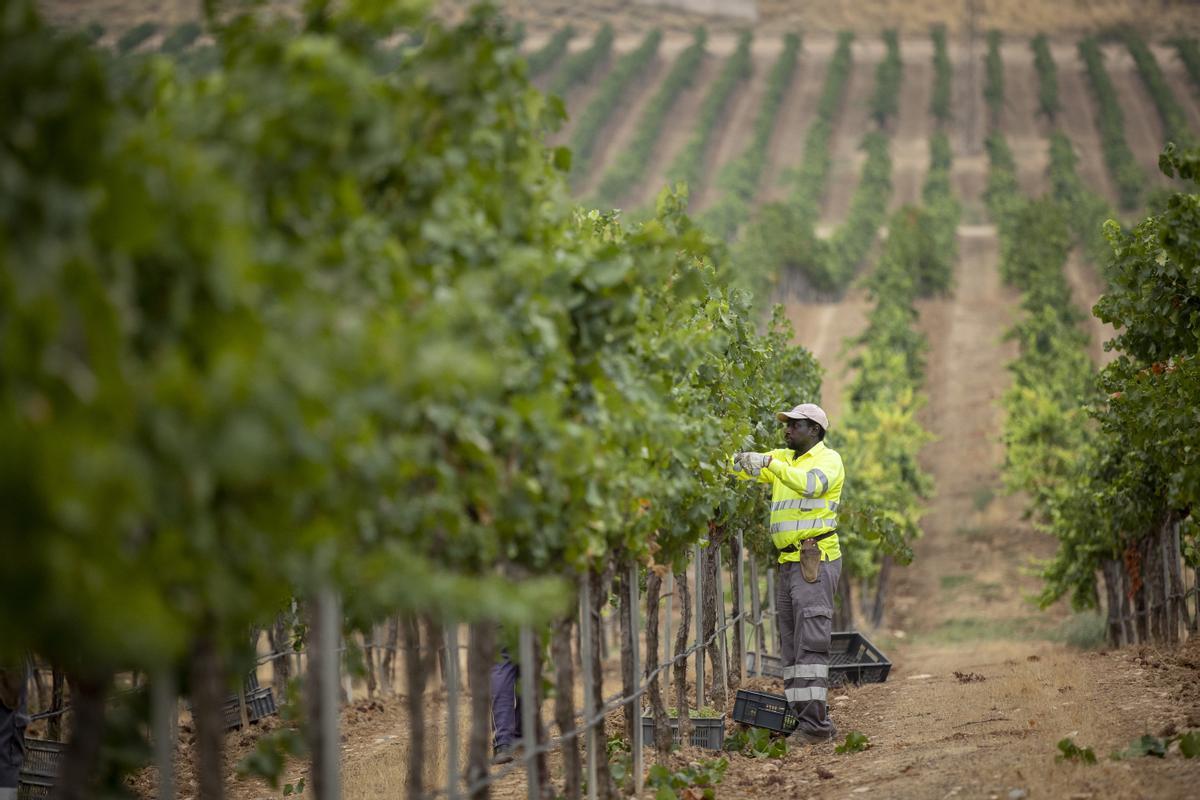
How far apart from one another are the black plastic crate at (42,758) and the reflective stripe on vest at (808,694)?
187 inches

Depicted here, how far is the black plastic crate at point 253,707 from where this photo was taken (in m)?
11.5

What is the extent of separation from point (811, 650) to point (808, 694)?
0.30 meters

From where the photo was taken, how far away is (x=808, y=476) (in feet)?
29.2

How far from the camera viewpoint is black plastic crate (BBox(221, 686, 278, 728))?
1145 cm

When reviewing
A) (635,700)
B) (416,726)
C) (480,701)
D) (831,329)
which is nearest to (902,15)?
(831,329)

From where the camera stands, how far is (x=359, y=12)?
13.3 ft

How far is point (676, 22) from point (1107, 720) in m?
75.5

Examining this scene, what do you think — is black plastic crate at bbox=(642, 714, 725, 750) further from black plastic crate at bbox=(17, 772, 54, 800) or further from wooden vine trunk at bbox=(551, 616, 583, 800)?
black plastic crate at bbox=(17, 772, 54, 800)

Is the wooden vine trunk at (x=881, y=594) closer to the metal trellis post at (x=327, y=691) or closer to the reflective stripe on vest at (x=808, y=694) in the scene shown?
the reflective stripe on vest at (x=808, y=694)

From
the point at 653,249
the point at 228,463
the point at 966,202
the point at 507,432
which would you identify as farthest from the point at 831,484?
the point at 966,202

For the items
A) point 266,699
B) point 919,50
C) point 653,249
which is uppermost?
point 919,50

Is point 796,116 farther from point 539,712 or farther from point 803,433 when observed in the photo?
point 539,712

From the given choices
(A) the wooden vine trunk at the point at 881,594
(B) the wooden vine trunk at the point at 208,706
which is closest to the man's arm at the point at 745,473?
(B) the wooden vine trunk at the point at 208,706

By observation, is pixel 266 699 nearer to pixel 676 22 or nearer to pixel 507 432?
pixel 507 432
